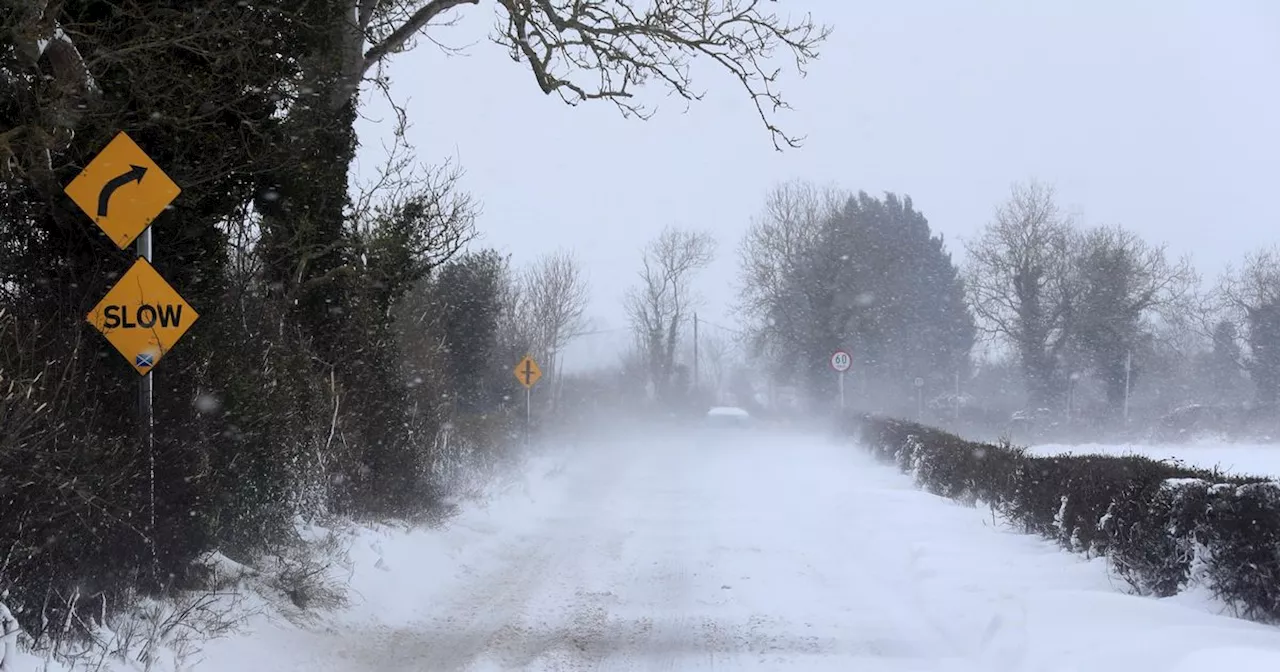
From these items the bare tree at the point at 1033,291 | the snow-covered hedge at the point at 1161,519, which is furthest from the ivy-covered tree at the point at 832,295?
the snow-covered hedge at the point at 1161,519

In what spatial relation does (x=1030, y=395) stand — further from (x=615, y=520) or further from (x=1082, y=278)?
(x=615, y=520)

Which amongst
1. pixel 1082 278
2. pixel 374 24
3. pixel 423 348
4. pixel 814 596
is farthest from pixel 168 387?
pixel 1082 278

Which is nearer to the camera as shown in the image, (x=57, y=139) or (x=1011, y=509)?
(x=57, y=139)

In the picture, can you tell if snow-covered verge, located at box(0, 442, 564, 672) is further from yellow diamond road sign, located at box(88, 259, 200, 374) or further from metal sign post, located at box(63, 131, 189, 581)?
yellow diamond road sign, located at box(88, 259, 200, 374)

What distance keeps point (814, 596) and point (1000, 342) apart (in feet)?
157

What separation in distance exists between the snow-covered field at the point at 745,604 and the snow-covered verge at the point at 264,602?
0.18ft

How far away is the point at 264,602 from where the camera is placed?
24.0 ft

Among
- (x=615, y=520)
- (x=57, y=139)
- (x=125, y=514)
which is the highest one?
(x=57, y=139)

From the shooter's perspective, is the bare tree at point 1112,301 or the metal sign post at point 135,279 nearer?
the metal sign post at point 135,279

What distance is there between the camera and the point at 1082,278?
166 feet

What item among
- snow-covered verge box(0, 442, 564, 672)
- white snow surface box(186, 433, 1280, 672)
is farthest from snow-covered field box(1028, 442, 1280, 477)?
snow-covered verge box(0, 442, 564, 672)

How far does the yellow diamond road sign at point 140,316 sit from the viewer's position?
20.2 ft

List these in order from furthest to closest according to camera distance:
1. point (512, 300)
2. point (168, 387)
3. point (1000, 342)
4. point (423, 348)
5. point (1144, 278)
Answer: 1. point (1000, 342)
2. point (1144, 278)
3. point (512, 300)
4. point (423, 348)
5. point (168, 387)

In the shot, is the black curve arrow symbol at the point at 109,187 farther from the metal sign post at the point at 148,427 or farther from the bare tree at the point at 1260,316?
the bare tree at the point at 1260,316
